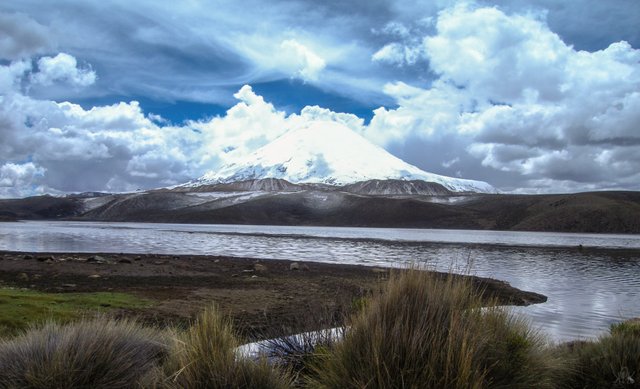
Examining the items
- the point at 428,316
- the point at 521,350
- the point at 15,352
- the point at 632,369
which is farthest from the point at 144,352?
the point at 632,369

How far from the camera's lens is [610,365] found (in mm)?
7035

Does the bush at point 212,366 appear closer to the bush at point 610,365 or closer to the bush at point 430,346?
the bush at point 430,346

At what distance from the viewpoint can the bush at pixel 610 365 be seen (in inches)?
269

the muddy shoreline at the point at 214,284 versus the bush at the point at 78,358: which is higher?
the bush at the point at 78,358

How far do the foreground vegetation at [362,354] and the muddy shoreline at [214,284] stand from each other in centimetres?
630

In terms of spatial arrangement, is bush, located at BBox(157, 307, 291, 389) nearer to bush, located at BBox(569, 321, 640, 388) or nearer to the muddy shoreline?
bush, located at BBox(569, 321, 640, 388)

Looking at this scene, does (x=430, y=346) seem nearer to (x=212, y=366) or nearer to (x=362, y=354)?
(x=362, y=354)

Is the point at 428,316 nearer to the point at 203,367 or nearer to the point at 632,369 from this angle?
the point at 203,367

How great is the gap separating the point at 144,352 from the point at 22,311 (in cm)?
782

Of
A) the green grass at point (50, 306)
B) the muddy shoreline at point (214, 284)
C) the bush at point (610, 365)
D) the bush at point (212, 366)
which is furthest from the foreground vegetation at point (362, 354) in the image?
the muddy shoreline at point (214, 284)

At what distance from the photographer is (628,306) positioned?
21.6 metres

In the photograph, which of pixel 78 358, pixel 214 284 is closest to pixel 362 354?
pixel 78 358

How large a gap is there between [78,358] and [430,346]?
138 inches

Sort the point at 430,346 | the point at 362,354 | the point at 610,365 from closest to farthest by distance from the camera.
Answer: the point at 430,346 < the point at 362,354 < the point at 610,365
